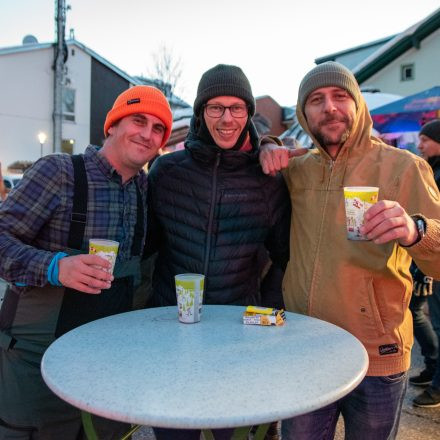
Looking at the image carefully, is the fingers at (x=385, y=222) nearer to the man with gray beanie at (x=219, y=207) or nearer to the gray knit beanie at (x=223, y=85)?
the man with gray beanie at (x=219, y=207)

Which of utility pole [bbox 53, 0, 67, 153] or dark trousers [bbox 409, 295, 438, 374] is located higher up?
utility pole [bbox 53, 0, 67, 153]

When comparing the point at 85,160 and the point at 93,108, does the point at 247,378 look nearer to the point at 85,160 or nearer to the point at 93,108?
the point at 85,160

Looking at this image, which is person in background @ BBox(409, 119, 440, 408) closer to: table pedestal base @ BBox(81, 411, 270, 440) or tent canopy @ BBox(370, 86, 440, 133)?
tent canopy @ BBox(370, 86, 440, 133)

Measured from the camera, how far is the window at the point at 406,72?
15679 mm

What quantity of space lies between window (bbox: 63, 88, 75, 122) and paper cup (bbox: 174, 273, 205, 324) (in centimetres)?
2282

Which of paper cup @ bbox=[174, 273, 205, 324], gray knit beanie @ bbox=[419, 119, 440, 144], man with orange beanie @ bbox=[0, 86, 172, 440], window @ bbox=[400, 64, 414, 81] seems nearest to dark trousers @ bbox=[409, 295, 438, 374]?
gray knit beanie @ bbox=[419, 119, 440, 144]

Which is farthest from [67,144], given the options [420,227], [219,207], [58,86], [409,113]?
[420,227]

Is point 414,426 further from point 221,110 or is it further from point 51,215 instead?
point 51,215

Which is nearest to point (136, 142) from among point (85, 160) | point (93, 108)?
point (85, 160)

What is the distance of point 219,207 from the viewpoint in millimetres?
2244

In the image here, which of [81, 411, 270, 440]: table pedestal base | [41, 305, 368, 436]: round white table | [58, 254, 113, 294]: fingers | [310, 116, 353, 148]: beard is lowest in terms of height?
[81, 411, 270, 440]: table pedestal base

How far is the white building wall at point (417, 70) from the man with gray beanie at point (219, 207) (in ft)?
49.6

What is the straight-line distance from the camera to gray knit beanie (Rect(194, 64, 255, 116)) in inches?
91.7

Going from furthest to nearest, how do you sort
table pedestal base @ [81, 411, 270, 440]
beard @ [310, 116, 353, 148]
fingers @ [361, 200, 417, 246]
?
1. beard @ [310, 116, 353, 148]
2. fingers @ [361, 200, 417, 246]
3. table pedestal base @ [81, 411, 270, 440]
